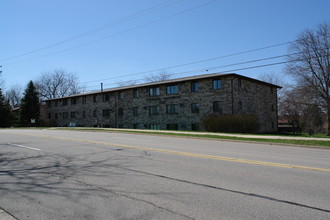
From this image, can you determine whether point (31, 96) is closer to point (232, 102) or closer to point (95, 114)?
point (95, 114)

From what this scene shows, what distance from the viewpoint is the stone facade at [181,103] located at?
1211 inches

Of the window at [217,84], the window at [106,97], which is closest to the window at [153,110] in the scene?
the window at [217,84]

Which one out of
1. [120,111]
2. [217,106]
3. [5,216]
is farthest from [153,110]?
[5,216]

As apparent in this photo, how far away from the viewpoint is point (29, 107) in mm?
55281

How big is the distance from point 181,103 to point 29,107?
127 feet

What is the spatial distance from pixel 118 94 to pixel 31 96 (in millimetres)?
25559

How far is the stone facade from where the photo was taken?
3077 cm

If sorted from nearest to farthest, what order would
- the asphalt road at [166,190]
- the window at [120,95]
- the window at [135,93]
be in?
the asphalt road at [166,190], the window at [135,93], the window at [120,95]

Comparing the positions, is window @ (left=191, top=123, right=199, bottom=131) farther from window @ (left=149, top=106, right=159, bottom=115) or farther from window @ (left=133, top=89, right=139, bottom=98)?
window @ (left=133, top=89, right=139, bottom=98)

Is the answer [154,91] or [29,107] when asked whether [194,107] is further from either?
[29,107]

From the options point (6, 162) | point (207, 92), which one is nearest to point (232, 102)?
point (207, 92)

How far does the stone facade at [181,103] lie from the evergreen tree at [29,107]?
46.3 feet

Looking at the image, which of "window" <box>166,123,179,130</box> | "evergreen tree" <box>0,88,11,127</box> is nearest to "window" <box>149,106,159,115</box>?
"window" <box>166,123,179,130</box>

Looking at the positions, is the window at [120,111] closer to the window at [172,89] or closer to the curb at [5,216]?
the window at [172,89]
